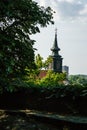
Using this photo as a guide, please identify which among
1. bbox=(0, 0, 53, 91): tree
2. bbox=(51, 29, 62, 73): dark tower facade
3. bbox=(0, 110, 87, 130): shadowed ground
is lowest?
bbox=(0, 110, 87, 130): shadowed ground

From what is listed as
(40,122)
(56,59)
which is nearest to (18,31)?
(40,122)

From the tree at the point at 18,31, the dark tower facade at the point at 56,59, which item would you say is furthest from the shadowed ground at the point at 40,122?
the dark tower facade at the point at 56,59

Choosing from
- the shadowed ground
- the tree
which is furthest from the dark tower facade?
the shadowed ground

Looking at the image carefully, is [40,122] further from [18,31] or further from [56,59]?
[56,59]

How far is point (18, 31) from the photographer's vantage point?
18906mm

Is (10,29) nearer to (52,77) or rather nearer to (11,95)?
(11,95)

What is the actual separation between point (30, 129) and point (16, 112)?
114 inches

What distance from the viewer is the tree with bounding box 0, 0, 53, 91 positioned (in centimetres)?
1714

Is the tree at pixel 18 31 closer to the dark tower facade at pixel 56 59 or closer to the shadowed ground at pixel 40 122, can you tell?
the shadowed ground at pixel 40 122

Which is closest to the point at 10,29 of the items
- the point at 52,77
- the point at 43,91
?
the point at 43,91

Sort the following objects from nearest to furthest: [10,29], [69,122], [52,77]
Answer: [69,122]
[10,29]
[52,77]

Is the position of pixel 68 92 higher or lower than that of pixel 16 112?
higher

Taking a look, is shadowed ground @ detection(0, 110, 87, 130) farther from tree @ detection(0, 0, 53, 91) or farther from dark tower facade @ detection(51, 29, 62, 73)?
dark tower facade @ detection(51, 29, 62, 73)

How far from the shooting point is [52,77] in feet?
156
